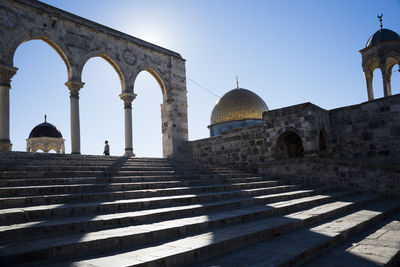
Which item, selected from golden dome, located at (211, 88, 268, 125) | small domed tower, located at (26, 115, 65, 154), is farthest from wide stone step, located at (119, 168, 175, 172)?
golden dome, located at (211, 88, 268, 125)

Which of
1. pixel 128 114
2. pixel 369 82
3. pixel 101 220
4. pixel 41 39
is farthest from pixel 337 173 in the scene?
pixel 41 39

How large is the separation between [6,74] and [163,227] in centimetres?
1024

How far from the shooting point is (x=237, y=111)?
29.9 m

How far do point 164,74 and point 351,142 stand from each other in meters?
9.95

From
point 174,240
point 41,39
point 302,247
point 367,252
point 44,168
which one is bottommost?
point 367,252

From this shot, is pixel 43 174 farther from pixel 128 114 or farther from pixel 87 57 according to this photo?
pixel 128 114

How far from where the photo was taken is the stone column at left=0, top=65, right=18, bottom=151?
11109 millimetres

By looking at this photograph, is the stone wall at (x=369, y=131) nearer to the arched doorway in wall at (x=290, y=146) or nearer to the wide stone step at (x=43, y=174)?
the arched doorway in wall at (x=290, y=146)

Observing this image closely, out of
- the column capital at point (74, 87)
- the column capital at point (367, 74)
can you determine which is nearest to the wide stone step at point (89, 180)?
the column capital at point (74, 87)

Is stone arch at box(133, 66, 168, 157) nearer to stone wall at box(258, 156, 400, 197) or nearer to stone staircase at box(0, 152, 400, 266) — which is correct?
stone wall at box(258, 156, 400, 197)

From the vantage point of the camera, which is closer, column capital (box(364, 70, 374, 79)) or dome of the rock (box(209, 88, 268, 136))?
column capital (box(364, 70, 374, 79))

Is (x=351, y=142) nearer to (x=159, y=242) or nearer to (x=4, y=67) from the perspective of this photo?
(x=159, y=242)

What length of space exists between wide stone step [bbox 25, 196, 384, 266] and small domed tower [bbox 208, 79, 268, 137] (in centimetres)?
2407

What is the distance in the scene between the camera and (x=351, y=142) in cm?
1192
